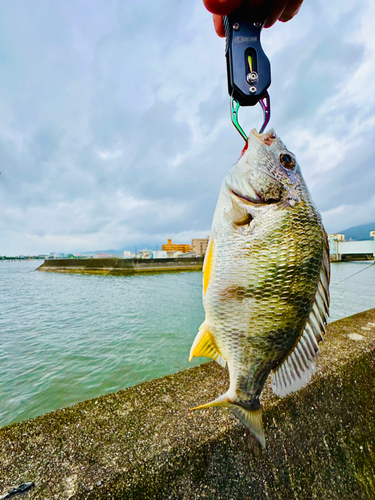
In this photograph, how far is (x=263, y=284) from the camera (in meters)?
0.84

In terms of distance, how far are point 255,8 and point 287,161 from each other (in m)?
0.61

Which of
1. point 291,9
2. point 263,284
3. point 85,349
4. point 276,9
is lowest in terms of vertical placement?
point 85,349

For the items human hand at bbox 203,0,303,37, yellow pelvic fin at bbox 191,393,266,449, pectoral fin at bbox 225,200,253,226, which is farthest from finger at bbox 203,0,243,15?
yellow pelvic fin at bbox 191,393,266,449

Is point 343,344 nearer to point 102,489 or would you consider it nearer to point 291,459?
point 291,459

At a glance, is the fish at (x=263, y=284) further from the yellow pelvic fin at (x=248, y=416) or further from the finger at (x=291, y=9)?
the finger at (x=291, y=9)

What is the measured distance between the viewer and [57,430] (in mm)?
1227

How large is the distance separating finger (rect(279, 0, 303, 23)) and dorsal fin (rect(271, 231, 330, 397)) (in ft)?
3.57

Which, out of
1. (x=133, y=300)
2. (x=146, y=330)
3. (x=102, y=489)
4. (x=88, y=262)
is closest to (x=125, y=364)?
(x=146, y=330)

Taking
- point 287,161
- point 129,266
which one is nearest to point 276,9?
point 287,161

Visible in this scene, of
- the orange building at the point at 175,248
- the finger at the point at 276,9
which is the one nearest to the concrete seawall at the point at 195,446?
the finger at the point at 276,9

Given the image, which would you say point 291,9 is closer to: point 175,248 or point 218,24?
point 218,24

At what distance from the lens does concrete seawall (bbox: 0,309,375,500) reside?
1.02m

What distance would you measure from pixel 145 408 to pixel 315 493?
108 centimetres

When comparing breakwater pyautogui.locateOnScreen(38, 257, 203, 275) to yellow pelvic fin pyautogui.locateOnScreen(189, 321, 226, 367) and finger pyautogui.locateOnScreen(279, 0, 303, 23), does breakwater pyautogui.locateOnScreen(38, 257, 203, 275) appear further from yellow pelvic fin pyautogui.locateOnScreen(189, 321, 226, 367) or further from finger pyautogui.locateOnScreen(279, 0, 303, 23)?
finger pyautogui.locateOnScreen(279, 0, 303, 23)
